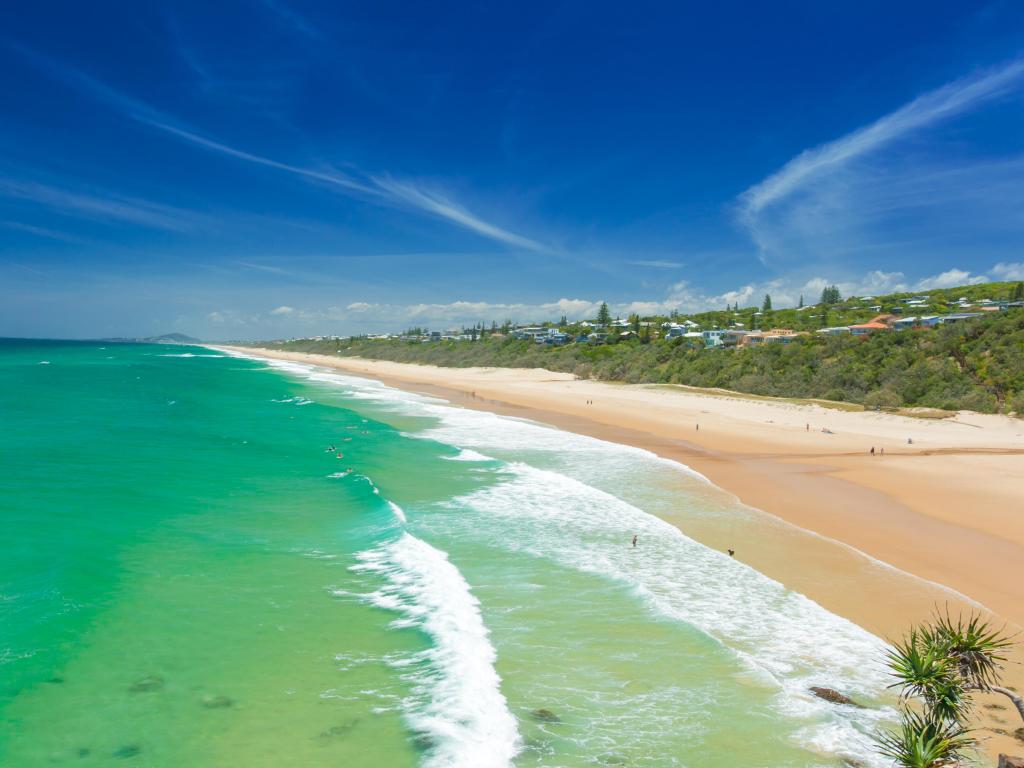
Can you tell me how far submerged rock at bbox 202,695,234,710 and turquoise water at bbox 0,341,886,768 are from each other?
3cm

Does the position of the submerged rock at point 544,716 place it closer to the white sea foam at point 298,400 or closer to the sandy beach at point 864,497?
the sandy beach at point 864,497

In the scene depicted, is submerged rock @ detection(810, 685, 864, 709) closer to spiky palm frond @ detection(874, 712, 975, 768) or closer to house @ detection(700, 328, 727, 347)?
spiky palm frond @ detection(874, 712, 975, 768)

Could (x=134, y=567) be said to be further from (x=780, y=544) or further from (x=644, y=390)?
(x=644, y=390)

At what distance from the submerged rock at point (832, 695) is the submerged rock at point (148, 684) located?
944 centimetres

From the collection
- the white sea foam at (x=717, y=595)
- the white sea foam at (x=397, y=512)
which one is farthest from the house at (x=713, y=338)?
the white sea foam at (x=397, y=512)

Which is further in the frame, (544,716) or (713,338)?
(713,338)

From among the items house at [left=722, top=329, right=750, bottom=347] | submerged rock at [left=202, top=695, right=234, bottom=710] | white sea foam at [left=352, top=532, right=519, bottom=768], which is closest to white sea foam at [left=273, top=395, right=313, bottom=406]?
white sea foam at [left=352, top=532, right=519, bottom=768]

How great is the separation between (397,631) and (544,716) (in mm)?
3556

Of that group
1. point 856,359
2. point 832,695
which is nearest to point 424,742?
point 832,695

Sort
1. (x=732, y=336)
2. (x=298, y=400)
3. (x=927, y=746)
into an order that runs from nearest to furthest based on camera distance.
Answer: (x=927, y=746) → (x=298, y=400) → (x=732, y=336)

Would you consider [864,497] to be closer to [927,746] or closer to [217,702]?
[927,746]

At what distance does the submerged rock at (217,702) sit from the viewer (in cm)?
841

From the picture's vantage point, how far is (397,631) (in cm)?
Result: 1080

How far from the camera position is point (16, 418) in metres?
35.7
